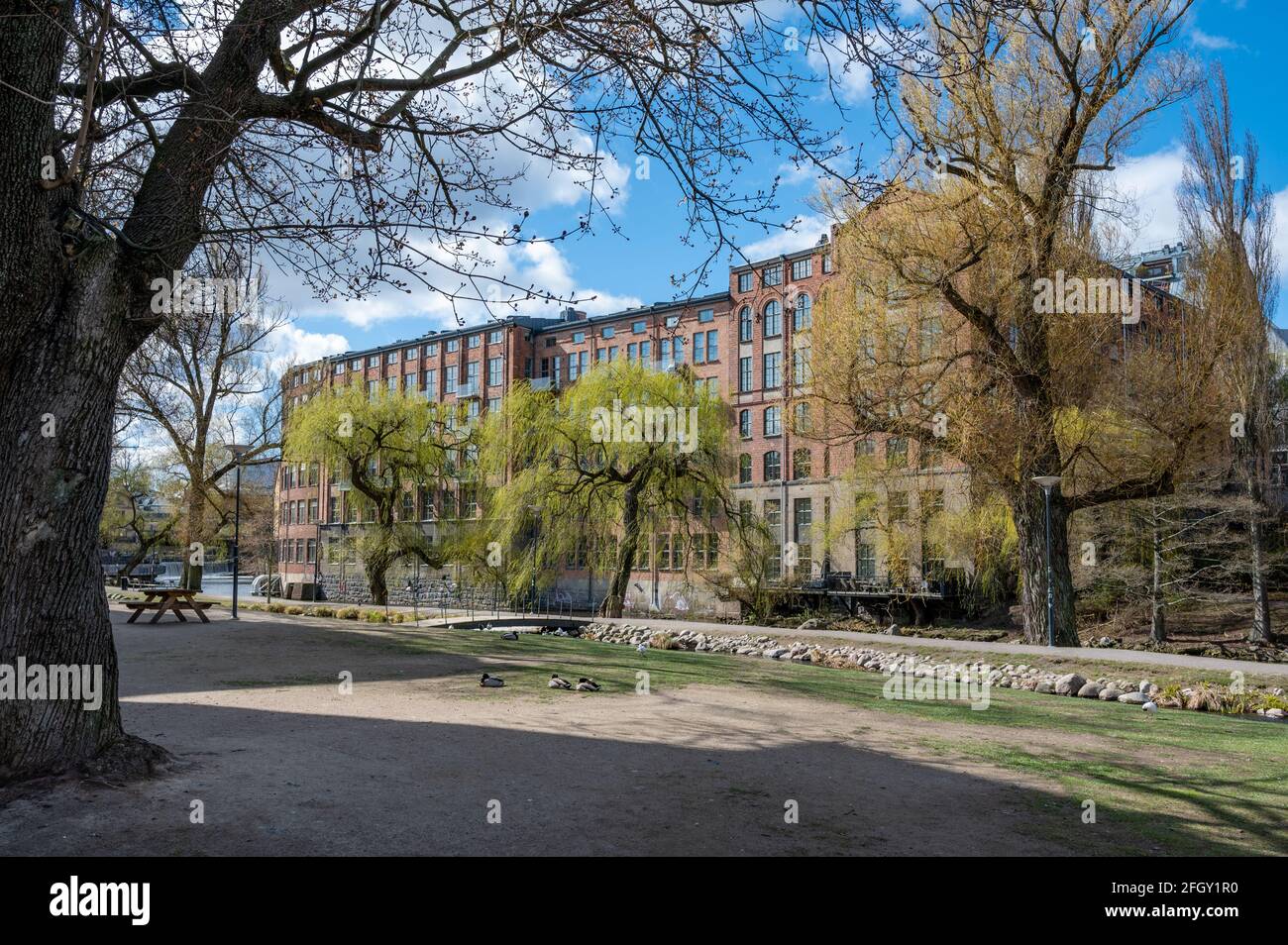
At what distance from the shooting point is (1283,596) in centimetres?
3809

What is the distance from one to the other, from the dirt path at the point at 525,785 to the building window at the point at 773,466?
142ft

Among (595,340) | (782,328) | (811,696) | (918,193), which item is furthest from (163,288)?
(595,340)

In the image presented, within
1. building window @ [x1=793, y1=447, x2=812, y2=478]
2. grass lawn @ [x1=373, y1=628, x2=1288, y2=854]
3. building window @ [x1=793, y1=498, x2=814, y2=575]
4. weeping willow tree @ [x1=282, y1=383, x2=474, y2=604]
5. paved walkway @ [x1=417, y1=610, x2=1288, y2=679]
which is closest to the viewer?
grass lawn @ [x1=373, y1=628, x2=1288, y2=854]

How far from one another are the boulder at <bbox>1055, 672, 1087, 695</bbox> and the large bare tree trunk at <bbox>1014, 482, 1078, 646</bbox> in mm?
3713

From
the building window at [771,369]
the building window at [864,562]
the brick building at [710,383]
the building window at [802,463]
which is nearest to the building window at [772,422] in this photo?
the brick building at [710,383]

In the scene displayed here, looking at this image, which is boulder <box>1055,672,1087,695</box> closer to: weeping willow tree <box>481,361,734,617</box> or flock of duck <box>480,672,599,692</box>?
flock of duck <box>480,672,599,692</box>

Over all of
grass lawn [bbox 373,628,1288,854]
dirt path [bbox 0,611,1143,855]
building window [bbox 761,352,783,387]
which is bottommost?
grass lawn [bbox 373,628,1288,854]

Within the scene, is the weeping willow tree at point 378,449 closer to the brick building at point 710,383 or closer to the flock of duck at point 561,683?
the brick building at point 710,383

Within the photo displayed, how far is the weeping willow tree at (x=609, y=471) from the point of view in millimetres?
32062

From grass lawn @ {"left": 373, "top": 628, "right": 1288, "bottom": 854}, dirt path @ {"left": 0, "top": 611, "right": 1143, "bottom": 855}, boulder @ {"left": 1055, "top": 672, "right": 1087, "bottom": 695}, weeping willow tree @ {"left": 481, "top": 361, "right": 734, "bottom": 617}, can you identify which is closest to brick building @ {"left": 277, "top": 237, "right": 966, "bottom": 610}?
weeping willow tree @ {"left": 481, "top": 361, "right": 734, "bottom": 617}

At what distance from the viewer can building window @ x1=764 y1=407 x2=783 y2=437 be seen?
55.2 meters

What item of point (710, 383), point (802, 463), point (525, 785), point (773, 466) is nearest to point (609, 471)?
point (710, 383)

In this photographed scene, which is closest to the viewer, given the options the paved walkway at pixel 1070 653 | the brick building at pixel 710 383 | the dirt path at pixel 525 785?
the dirt path at pixel 525 785
